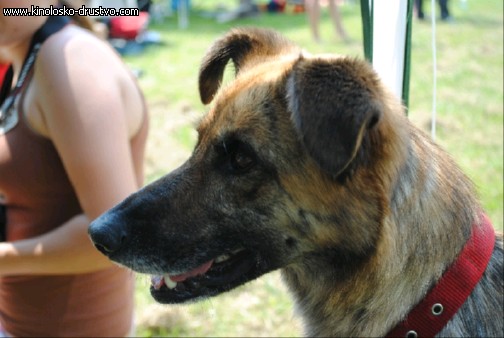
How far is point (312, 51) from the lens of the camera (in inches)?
453

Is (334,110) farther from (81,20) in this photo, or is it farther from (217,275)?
(81,20)

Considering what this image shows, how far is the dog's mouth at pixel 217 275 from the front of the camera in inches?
82.7

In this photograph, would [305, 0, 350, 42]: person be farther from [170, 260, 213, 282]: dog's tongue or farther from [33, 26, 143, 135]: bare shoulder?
[170, 260, 213, 282]: dog's tongue

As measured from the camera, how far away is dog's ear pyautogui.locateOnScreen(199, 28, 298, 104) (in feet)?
8.29

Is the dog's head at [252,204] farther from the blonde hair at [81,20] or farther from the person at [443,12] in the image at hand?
the person at [443,12]

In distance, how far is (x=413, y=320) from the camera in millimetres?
2021

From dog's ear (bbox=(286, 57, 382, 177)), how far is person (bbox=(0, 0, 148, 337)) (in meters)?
0.81

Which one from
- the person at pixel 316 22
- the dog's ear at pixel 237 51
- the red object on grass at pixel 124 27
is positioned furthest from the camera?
the person at pixel 316 22

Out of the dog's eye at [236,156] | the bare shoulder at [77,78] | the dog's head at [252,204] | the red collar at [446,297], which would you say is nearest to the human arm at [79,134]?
the bare shoulder at [77,78]

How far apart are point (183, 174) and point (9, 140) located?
71cm

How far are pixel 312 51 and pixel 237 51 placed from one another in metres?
9.17

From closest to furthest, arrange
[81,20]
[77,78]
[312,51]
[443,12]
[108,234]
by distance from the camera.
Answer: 1. [108,234]
2. [77,78]
3. [81,20]
4. [312,51]
5. [443,12]

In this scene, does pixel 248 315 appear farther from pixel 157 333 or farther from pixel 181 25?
pixel 181 25

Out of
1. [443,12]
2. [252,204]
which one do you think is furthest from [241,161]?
[443,12]
